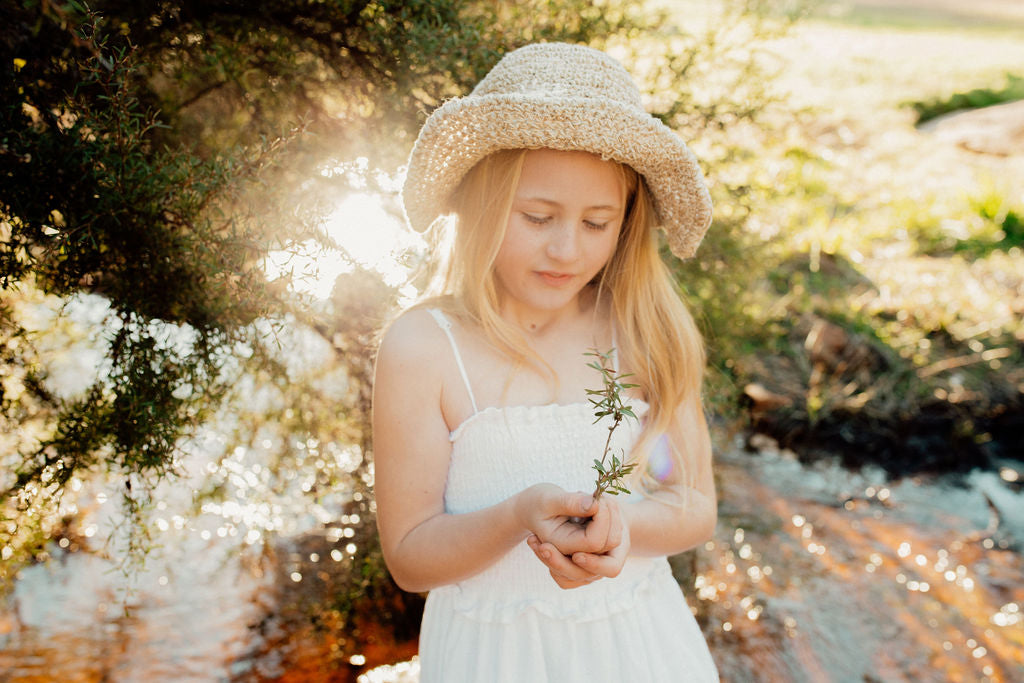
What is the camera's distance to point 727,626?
354 centimetres

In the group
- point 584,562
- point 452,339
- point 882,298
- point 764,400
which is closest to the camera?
point 584,562

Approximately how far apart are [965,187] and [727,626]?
6.45 metres

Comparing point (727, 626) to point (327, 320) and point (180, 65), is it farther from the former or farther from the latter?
point (180, 65)

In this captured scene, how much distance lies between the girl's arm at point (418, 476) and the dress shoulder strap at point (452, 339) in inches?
0.8

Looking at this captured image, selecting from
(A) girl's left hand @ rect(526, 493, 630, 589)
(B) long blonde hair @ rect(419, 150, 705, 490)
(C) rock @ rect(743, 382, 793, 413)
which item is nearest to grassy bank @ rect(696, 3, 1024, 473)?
(C) rock @ rect(743, 382, 793, 413)

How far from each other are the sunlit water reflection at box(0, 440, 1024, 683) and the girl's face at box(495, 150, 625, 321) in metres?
2.00

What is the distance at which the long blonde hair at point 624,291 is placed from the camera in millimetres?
1856

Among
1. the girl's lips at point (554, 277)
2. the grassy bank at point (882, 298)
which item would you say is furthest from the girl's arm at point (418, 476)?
the grassy bank at point (882, 298)

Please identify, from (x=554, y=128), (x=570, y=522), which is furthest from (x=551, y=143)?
(x=570, y=522)

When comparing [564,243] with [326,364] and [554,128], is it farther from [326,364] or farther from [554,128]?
[326,364]

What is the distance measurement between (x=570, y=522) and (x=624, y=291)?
2.97 feet

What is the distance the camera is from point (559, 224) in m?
1.79

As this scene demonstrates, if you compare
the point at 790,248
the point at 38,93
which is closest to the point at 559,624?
the point at 38,93

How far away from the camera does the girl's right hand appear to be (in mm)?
1364
